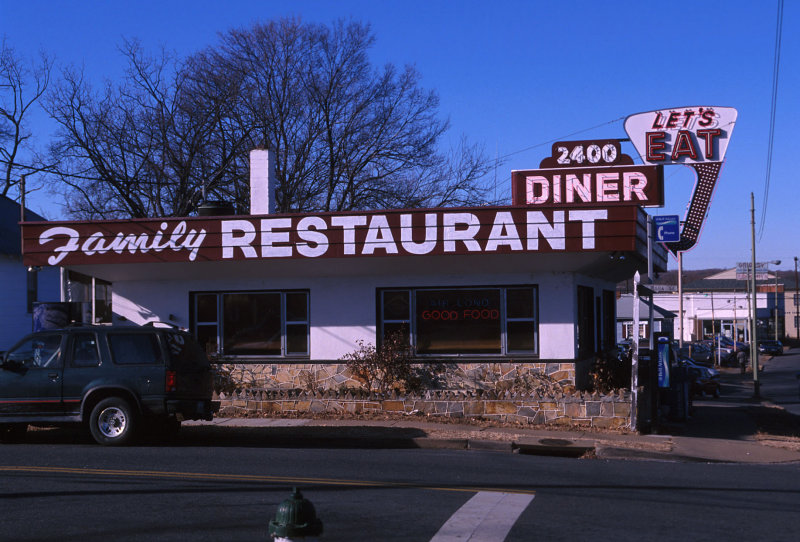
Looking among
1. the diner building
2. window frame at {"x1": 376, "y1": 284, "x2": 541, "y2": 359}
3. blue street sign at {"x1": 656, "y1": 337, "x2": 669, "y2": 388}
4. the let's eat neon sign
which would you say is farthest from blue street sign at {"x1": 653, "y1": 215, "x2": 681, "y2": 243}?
window frame at {"x1": 376, "y1": 284, "x2": 541, "y2": 359}

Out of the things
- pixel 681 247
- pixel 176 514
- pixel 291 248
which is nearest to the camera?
pixel 176 514

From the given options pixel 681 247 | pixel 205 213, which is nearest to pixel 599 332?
pixel 681 247

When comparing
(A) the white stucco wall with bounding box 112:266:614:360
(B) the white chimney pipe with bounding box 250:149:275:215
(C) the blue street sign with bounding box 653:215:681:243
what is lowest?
(A) the white stucco wall with bounding box 112:266:614:360

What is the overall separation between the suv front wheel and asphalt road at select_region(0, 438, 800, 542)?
0.88 ft

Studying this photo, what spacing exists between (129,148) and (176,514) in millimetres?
27625

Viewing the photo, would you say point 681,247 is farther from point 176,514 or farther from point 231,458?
point 176,514

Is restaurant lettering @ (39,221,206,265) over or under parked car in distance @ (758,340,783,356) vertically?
over

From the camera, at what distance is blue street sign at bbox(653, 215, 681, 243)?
62.0 ft

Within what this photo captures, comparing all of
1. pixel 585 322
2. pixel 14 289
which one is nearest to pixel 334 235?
pixel 585 322

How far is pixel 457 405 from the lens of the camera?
53.4ft

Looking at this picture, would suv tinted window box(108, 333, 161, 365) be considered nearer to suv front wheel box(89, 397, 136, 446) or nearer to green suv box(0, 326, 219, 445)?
green suv box(0, 326, 219, 445)

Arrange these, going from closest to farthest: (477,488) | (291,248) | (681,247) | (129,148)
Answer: (477,488) → (291,248) → (681,247) → (129,148)

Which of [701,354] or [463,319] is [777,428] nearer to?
[463,319]

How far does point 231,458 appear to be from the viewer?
11.6 m
